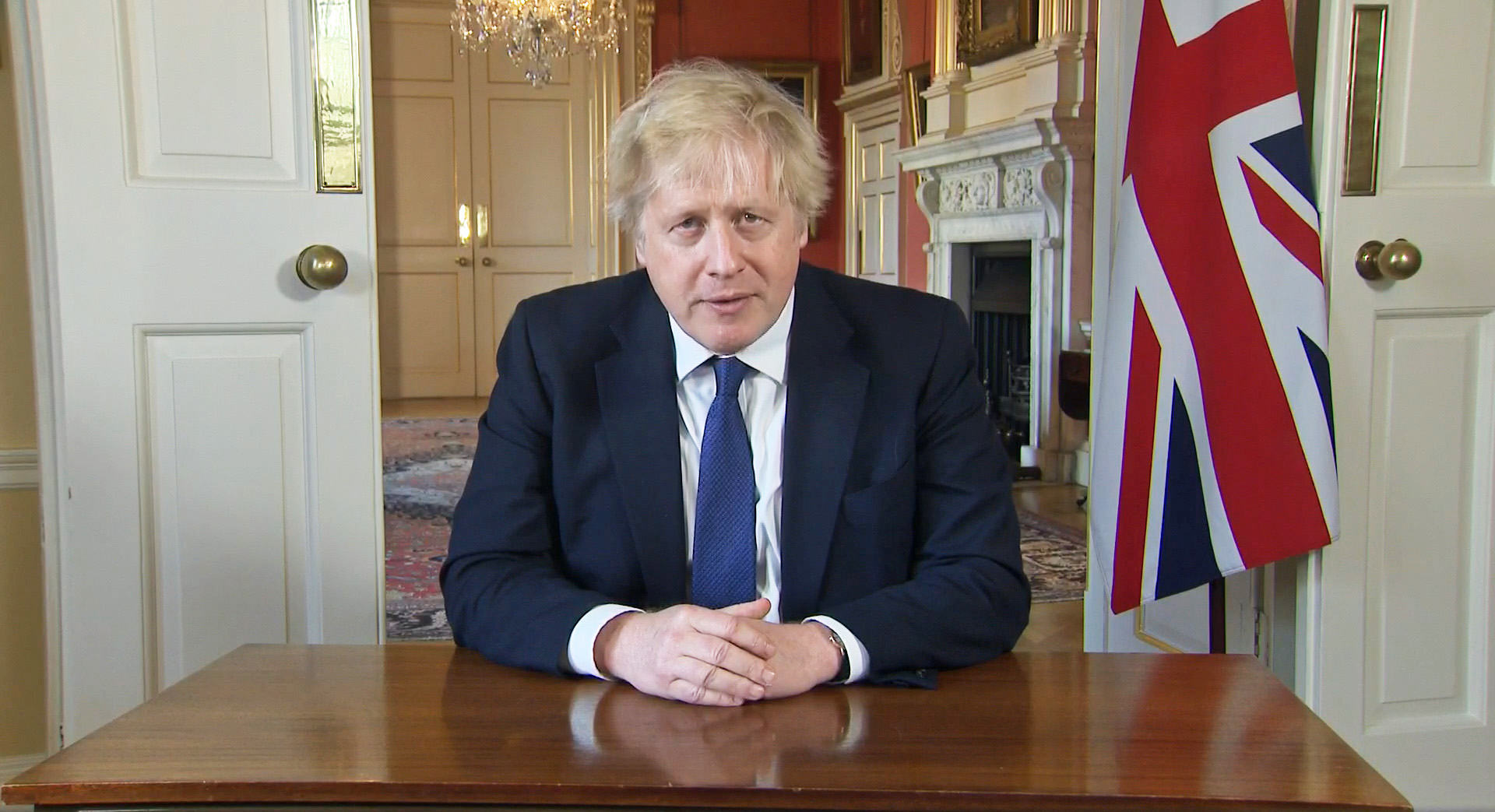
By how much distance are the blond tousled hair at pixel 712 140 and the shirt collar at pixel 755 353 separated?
13cm

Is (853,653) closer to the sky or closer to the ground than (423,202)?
closer to the ground

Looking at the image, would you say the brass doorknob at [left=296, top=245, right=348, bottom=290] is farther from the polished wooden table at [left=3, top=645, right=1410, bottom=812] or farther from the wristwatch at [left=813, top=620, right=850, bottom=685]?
the wristwatch at [left=813, top=620, right=850, bottom=685]

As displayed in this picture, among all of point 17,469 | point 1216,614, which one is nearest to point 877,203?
point 1216,614

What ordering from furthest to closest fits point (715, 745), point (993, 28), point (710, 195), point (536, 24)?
point (536, 24)
point (993, 28)
point (710, 195)
point (715, 745)

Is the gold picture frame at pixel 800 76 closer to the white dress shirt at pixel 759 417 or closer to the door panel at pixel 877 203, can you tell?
the door panel at pixel 877 203

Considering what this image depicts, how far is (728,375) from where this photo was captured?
1.41 meters

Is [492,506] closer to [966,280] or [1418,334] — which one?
[1418,334]

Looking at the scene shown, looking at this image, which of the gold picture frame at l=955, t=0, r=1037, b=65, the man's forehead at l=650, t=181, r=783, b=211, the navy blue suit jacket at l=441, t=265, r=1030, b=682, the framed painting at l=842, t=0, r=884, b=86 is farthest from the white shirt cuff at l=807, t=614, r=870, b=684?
the framed painting at l=842, t=0, r=884, b=86

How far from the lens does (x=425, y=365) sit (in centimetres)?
830

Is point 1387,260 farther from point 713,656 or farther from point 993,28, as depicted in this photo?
point 993,28

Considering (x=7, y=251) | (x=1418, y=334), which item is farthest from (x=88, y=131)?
(x=1418, y=334)

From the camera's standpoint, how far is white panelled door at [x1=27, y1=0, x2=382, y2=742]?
1827 mm

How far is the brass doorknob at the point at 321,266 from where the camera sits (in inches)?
74.9

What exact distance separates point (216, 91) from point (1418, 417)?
1.91m
